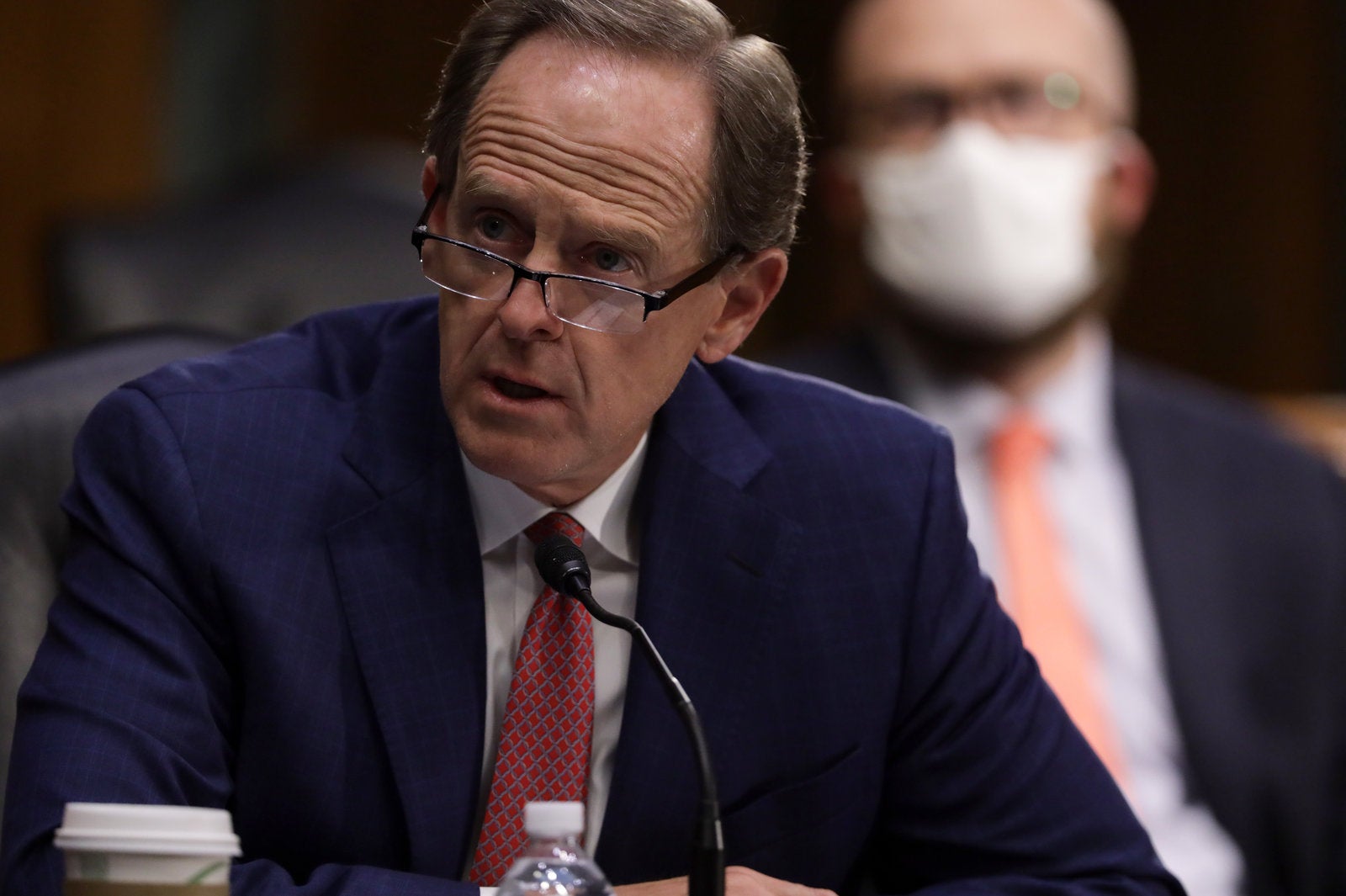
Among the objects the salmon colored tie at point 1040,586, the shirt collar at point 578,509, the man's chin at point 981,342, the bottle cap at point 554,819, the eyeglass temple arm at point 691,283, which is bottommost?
the salmon colored tie at point 1040,586

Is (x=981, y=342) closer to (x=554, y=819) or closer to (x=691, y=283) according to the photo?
(x=691, y=283)

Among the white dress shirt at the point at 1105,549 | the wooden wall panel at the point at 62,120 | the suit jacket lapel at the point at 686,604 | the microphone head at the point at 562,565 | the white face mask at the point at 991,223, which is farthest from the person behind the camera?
the wooden wall panel at the point at 62,120

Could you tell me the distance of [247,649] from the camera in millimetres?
1441

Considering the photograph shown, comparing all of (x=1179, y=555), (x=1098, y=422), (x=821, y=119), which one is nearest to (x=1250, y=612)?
(x=1179, y=555)

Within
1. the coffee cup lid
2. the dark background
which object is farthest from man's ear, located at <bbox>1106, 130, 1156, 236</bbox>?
the coffee cup lid

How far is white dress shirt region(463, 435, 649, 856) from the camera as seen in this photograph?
5.04 ft

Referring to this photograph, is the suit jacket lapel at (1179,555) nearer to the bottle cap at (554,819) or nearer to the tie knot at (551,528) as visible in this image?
the tie knot at (551,528)

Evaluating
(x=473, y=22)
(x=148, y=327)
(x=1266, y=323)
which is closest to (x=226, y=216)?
(x=148, y=327)

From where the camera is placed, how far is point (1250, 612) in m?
2.58

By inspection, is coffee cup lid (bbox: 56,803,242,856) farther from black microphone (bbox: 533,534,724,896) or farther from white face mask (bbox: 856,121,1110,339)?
white face mask (bbox: 856,121,1110,339)

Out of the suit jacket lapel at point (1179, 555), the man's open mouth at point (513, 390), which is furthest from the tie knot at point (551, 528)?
the suit jacket lapel at point (1179, 555)

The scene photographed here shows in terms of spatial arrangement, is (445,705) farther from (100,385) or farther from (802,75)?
(802,75)

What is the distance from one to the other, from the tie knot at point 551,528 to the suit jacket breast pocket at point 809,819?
0.96ft

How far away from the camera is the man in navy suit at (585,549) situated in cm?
143
